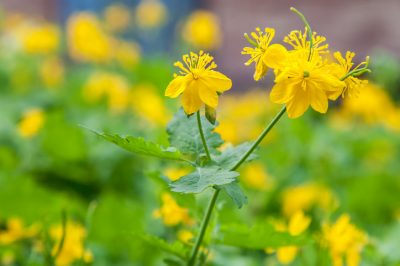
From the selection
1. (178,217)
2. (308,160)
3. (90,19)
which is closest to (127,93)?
(90,19)

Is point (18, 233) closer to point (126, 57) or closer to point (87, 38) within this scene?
point (87, 38)

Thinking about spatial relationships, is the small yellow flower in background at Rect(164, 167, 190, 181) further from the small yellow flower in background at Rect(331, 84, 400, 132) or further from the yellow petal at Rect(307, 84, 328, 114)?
the small yellow flower in background at Rect(331, 84, 400, 132)

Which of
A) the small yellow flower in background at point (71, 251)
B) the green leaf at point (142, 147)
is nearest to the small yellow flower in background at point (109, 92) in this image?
the small yellow flower in background at point (71, 251)

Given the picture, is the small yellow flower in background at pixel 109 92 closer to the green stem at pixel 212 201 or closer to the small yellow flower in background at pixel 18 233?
the small yellow flower in background at pixel 18 233

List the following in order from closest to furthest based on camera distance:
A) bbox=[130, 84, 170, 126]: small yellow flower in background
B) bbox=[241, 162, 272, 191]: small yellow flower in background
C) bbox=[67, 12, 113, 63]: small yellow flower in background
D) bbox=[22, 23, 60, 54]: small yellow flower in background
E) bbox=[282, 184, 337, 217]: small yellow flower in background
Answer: bbox=[282, 184, 337, 217]: small yellow flower in background, bbox=[241, 162, 272, 191]: small yellow flower in background, bbox=[130, 84, 170, 126]: small yellow flower in background, bbox=[67, 12, 113, 63]: small yellow flower in background, bbox=[22, 23, 60, 54]: small yellow flower in background

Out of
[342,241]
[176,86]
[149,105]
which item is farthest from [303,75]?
[149,105]

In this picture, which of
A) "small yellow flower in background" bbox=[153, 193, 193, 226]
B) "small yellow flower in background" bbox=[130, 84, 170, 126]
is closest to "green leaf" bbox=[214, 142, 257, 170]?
"small yellow flower in background" bbox=[153, 193, 193, 226]

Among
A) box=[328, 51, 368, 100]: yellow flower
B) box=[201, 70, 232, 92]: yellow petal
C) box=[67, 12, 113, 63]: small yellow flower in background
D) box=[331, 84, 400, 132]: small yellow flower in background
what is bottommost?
Answer: box=[201, 70, 232, 92]: yellow petal
